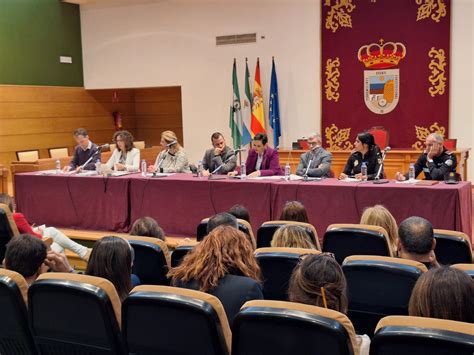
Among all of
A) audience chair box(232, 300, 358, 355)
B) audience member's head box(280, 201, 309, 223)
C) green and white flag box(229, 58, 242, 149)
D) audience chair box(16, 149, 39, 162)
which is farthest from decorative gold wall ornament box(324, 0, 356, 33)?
audience chair box(232, 300, 358, 355)

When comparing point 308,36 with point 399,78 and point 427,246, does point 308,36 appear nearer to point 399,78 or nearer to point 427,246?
point 399,78

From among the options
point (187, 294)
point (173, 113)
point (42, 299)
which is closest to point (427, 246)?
point (187, 294)

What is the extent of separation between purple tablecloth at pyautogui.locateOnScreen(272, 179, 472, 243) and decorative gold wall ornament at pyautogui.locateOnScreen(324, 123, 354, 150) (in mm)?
4026

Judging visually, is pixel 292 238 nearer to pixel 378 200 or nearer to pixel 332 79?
Result: pixel 378 200

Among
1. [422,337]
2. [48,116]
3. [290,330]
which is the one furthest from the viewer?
[48,116]

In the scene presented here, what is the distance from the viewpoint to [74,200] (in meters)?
6.18

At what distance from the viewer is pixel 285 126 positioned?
9.59 metres

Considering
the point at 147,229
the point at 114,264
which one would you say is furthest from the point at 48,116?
the point at 114,264

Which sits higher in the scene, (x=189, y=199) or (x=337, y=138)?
(x=337, y=138)

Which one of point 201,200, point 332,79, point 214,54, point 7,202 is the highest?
point 214,54

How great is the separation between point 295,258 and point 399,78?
6.93 metres

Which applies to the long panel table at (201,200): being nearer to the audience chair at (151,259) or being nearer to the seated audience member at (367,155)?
the seated audience member at (367,155)

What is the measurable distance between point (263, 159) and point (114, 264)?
3.78 metres

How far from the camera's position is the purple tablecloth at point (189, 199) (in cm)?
532
